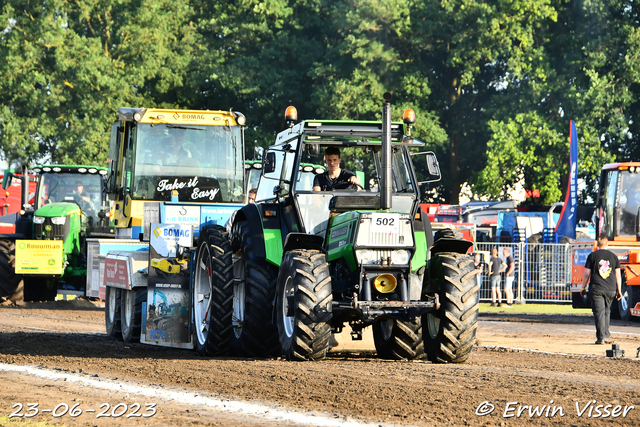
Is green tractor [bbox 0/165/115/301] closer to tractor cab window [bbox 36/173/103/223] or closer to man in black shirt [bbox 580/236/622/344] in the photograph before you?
tractor cab window [bbox 36/173/103/223]

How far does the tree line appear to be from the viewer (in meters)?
36.2

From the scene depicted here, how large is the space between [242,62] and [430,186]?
10391 mm

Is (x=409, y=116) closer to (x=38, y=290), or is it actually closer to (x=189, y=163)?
(x=189, y=163)

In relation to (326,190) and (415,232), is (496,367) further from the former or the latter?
(326,190)

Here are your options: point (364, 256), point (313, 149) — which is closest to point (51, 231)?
point (313, 149)

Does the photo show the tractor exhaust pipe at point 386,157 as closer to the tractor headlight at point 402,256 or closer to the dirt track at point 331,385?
the tractor headlight at point 402,256

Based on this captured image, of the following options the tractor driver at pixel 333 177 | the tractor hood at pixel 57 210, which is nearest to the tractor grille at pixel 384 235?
the tractor driver at pixel 333 177

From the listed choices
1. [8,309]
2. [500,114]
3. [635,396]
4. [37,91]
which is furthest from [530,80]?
[635,396]

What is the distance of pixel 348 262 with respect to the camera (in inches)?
376

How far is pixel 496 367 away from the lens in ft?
31.8

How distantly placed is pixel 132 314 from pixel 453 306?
17.0 feet

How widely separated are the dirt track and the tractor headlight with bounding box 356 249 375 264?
42.0 inches

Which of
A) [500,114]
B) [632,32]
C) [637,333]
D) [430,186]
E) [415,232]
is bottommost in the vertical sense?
[637,333]

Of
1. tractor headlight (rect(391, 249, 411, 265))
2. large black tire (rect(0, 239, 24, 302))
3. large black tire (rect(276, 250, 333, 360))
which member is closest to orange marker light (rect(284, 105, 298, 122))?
large black tire (rect(276, 250, 333, 360))
